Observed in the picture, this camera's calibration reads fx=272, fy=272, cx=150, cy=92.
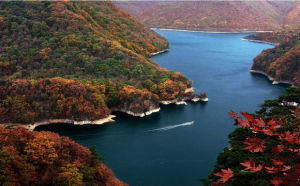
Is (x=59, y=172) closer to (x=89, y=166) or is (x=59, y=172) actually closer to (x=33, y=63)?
(x=89, y=166)

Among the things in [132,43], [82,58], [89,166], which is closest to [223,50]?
[132,43]

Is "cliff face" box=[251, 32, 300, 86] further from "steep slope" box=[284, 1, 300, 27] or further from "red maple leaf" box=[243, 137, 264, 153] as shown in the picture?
"steep slope" box=[284, 1, 300, 27]

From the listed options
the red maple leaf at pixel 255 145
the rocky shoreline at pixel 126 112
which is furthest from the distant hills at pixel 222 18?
the red maple leaf at pixel 255 145

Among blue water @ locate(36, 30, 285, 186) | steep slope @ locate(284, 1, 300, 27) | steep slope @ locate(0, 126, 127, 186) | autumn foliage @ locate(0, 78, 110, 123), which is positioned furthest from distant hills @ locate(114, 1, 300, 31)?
steep slope @ locate(0, 126, 127, 186)

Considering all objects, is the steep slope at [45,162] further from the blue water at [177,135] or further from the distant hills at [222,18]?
the distant hills at [222,18]

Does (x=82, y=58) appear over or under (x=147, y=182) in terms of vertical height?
over

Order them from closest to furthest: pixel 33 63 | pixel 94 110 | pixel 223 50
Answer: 1. pixel 94 110
2. pixel 33 63
3. pixel 223 50
